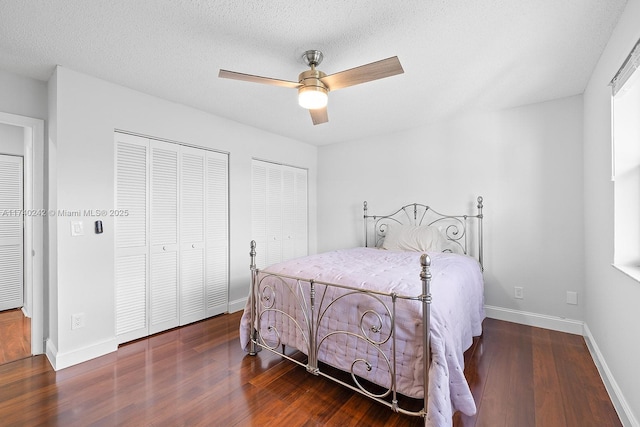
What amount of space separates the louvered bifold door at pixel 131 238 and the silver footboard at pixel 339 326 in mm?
1244

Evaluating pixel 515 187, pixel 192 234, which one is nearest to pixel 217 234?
pixel 192 234

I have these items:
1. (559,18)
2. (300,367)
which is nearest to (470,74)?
(559,18)

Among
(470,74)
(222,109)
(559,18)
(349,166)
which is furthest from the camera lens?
(349,166)

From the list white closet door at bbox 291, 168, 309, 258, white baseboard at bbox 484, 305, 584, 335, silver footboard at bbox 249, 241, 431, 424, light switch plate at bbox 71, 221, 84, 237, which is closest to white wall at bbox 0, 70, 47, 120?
light switch plate at bbox 71, 221, 84, 237

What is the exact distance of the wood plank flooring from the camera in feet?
8.33

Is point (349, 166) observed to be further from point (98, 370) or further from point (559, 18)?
point (98, 370)

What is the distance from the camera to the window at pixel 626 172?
183 centimetres

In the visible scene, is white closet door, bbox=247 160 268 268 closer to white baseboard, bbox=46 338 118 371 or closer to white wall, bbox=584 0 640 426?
white baseboard, bbox=46 338 118 371

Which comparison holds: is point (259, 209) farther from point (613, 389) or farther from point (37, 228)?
point (613, 389)

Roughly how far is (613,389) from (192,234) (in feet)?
12.2

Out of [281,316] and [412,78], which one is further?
[412,78]

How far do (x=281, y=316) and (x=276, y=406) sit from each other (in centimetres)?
63

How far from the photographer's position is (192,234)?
3.28 meters

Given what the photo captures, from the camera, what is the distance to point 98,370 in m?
2.28
